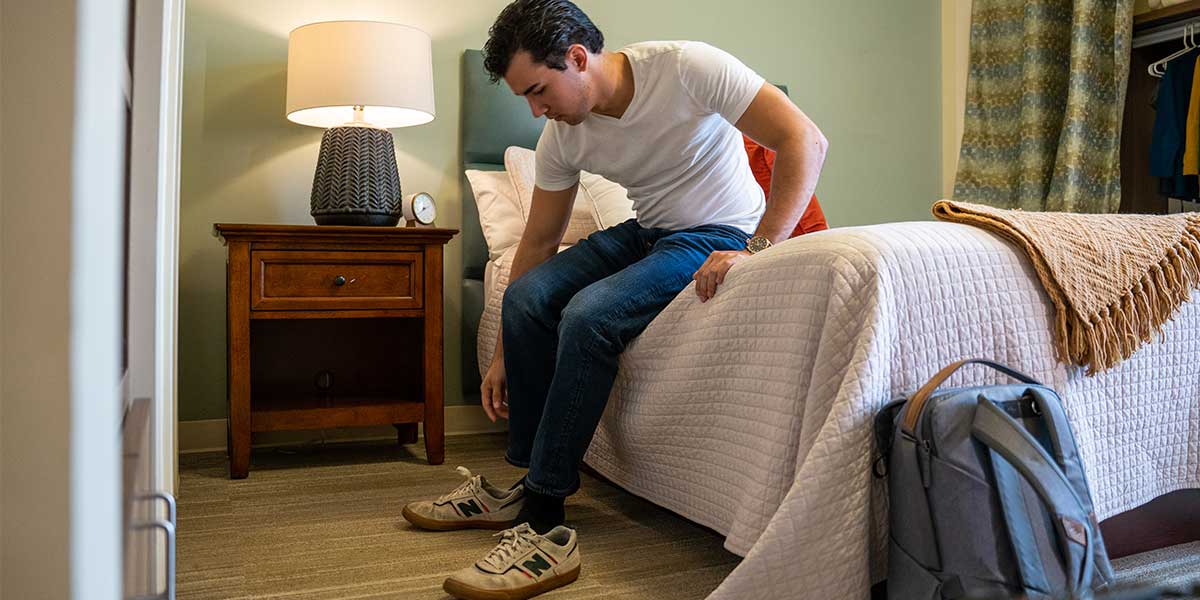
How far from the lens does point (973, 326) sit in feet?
4.10

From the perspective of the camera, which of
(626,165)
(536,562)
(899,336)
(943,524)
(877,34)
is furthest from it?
(877,34)

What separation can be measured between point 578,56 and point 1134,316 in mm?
989

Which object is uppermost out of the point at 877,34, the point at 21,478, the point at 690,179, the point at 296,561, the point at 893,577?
the point at 877,34

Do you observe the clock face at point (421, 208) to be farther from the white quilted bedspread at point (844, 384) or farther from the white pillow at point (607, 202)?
the white quilted bedspread at point (844, 384)

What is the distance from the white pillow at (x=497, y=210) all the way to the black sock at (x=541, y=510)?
1.08 m

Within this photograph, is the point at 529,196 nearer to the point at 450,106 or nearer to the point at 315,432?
the point at 450,106

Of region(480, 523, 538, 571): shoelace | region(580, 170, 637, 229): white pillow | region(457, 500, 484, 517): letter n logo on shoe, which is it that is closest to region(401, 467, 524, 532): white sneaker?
region(457, 500, 484, 517): letter n logo on shoe

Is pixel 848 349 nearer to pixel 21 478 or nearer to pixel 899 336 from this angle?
pixel 899 336

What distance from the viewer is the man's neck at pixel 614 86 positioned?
5.76 feet

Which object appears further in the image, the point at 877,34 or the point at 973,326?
the point at 877,34

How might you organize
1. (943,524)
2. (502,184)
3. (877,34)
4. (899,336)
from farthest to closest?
(877,34) → (502,184) → (899,336) → (943,524)

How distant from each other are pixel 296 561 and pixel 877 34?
2880 mm

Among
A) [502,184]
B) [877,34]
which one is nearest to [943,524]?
[502,184]

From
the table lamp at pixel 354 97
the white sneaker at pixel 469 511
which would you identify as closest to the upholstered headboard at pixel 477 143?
the table lamp at pixel 354 97
